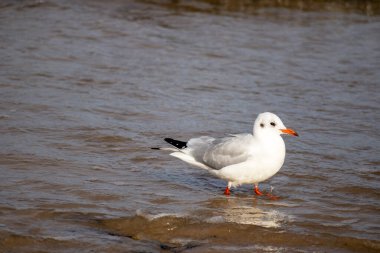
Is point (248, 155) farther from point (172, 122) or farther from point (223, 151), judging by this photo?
point (172, 122)

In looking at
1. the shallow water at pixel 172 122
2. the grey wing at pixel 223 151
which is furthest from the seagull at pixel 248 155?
the shallow water at pixel 172 122

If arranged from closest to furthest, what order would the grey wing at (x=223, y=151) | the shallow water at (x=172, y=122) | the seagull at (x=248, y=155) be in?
the shallow water at (x=172, y=122), the seagull at (x=248, y=155), the grey wing at (x=223, y=151)

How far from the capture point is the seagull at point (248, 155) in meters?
6.38

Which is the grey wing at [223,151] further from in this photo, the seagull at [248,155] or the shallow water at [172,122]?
the shallow water at [172,122]

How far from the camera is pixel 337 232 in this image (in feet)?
18.0

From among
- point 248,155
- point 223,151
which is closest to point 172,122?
point 223,151

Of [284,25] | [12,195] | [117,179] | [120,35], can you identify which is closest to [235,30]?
[284,25]

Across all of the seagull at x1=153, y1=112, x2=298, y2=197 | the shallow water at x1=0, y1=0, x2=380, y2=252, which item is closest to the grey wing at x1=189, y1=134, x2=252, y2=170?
the seagull at x1=153, y1=112, x2=298, y2=197

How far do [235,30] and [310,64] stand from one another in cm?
293

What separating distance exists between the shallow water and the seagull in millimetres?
260

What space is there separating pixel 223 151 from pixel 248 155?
286 mm

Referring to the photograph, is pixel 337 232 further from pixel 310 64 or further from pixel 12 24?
pixel 12 24

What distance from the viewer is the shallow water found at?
5.40 metres

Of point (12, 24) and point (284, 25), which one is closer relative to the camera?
point (12, 24)
